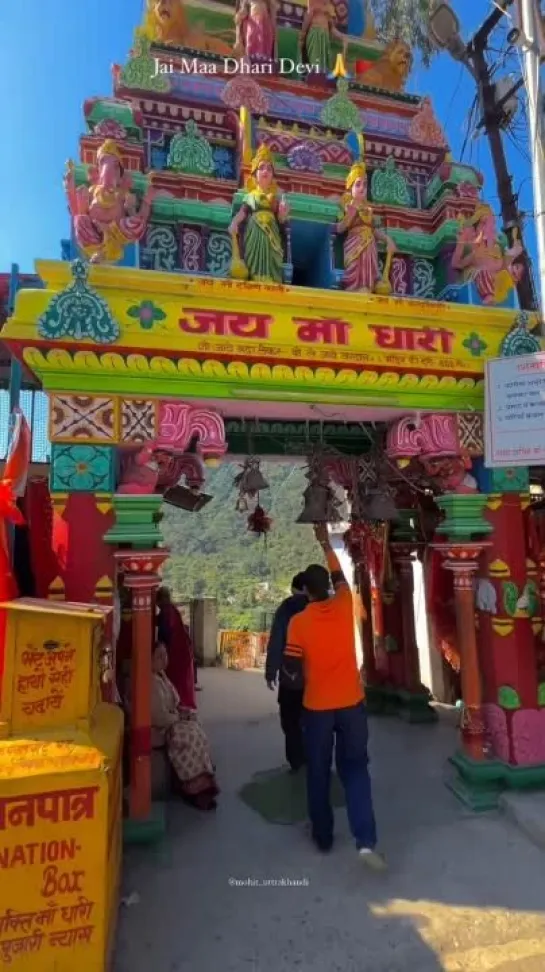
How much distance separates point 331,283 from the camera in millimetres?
5320

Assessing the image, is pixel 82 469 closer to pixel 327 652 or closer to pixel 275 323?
pixel 275 323

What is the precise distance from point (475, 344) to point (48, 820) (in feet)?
14.6

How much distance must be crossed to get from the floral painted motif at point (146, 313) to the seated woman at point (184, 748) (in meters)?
2.75

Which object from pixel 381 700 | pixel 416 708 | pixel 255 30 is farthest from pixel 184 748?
pixel 255 30

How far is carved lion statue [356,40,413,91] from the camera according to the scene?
6.84m

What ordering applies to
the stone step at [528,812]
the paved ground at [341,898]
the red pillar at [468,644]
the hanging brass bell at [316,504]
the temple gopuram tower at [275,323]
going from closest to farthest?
the paved ground at [341,898] → the stone step at [528,812] → the temple gopuram tower at [275,323] → the red pillar at [468,644] → the hanging brass bell at [316,504]

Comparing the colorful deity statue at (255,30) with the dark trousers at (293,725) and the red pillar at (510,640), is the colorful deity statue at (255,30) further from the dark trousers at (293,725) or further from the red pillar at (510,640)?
the dark trousers at (293,725)

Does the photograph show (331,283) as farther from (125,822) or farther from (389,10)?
(389,10)

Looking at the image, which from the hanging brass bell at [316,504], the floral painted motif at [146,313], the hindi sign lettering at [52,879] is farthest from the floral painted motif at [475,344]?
the hindi sign lettering at [52,879]

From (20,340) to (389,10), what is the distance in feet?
29.5

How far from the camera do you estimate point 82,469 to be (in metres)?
3.95

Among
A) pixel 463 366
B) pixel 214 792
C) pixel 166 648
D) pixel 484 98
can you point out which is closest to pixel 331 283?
pixel 463 366

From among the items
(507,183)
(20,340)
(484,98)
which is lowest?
(20,340)

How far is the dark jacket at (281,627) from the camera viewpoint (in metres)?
4.76
